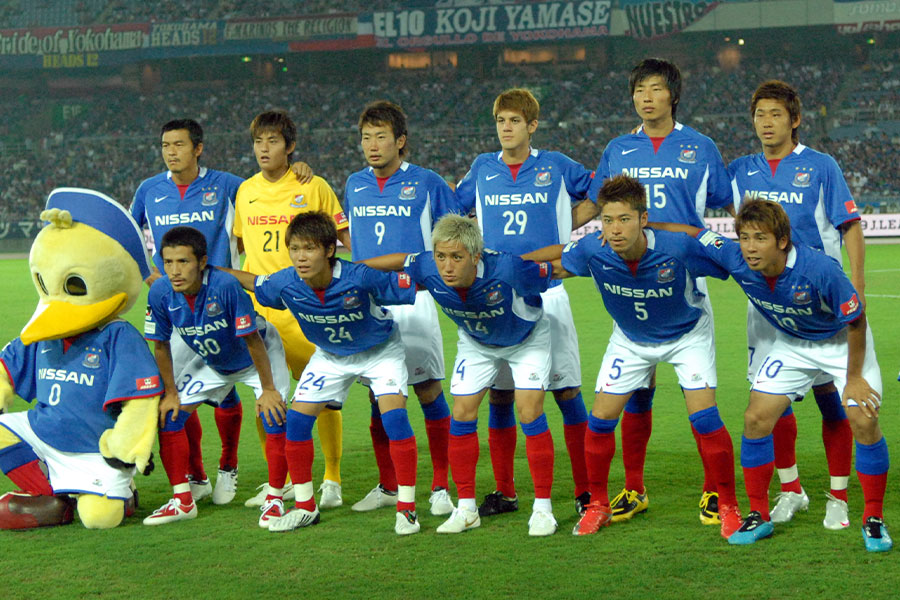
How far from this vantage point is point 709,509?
484 cm

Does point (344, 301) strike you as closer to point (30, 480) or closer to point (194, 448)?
point (194, 448)

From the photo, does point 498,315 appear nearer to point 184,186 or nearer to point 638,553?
point 638,553

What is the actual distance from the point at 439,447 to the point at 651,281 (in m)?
1.50

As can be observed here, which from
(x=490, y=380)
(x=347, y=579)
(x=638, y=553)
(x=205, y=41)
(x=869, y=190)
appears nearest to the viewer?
(x=347, y=579)

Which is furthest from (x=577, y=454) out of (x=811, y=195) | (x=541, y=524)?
(x=811, y=195)

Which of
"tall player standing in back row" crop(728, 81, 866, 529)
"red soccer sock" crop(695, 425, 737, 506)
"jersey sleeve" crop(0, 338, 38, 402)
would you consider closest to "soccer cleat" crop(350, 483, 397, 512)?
"red soccer sock" crop(695, 425, 737, 506)

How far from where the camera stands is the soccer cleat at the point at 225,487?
549 cm

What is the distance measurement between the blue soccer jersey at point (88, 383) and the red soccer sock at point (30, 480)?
0.51 ft

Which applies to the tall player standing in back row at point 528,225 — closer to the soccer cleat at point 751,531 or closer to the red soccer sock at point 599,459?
the red soccer sock at point 599,459

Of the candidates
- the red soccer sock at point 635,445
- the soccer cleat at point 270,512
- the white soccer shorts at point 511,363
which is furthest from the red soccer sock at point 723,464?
the soccer cleat at point 270,512

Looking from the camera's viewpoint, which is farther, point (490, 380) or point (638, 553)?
point (490, 380)

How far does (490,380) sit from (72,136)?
35365 mm

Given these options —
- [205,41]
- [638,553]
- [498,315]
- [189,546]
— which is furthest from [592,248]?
[205,41]

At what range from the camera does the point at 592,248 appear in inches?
185
